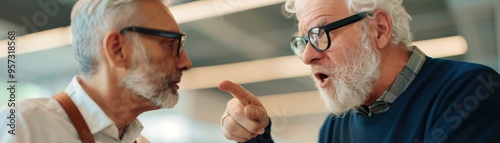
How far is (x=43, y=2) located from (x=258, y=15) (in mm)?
1703

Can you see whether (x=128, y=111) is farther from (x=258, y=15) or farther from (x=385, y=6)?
(x=258, y=15)

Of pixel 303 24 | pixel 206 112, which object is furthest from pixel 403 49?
pixel 206 112

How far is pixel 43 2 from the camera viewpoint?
1.49m

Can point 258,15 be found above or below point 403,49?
below

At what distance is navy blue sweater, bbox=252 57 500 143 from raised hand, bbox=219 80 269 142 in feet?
0.64

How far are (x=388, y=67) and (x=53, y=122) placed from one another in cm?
96

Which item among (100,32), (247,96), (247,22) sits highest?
(100,32)

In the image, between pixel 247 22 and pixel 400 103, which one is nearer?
pixel 400 103

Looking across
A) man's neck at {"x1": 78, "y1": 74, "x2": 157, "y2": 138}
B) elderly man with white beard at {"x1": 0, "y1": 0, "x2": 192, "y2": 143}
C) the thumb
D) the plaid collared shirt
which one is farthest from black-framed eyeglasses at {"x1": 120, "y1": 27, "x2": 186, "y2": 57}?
the plaid collared shirt

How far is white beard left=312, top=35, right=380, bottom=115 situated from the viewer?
4.76 ft

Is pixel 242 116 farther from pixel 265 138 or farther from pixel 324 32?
pixel 324 32

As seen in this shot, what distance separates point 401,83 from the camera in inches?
55.1

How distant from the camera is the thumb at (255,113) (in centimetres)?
122

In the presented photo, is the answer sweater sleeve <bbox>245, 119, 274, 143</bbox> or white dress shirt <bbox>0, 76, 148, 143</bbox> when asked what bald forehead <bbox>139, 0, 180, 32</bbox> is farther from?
sweater sleeve <bbox>245, 119, 274, 143</bbox>
